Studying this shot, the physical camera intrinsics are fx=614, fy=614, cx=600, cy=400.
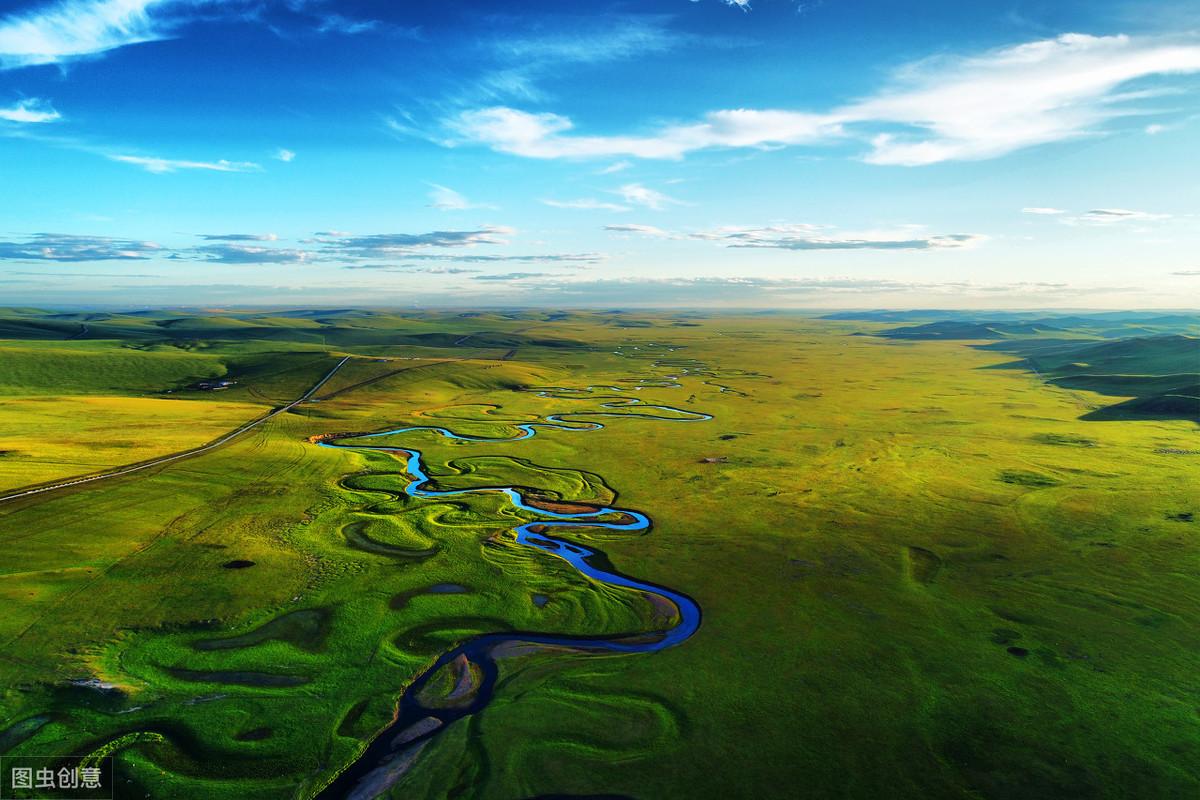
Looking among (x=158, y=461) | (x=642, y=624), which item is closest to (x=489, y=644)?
(x=642, y=624)

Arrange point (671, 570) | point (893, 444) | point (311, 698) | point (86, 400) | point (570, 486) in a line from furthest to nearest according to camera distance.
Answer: point (86, 400), point (893, 444), point (570, 486), point (671, 570), point (311, 698)

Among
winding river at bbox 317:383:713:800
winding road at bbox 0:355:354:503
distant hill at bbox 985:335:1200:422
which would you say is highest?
distant hill at bbox 985:335:1200:422

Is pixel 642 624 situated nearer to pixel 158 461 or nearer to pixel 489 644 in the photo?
pixel 489 644

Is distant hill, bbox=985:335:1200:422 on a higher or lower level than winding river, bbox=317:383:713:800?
higher

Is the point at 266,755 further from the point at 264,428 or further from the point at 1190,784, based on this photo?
the point at 264,428

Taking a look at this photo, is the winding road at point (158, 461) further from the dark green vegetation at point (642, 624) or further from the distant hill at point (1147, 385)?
the distant hill at point (1147, 385)

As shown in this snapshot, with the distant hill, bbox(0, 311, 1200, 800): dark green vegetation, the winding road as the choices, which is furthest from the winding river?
the distant hill

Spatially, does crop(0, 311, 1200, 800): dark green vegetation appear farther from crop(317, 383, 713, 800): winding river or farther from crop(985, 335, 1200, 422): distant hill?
crop(985, 335, 1200, 422): distant hill

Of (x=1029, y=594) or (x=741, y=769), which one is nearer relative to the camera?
(x=741, y=769)

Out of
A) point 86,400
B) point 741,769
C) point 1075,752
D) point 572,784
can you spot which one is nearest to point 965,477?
point 1075,752
